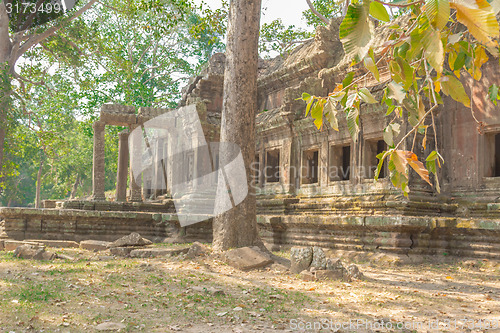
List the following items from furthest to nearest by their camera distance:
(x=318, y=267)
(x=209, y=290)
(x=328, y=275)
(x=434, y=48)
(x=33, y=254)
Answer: (x=33, y=254) < (x=318, y=267) < (x=328, y=275) < (x=209, y=290) < (x=434, y=48)

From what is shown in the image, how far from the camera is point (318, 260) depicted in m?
6.21

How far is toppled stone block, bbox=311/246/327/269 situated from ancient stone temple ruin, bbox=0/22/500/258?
83.2 inches

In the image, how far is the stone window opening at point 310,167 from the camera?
12805 millimetres

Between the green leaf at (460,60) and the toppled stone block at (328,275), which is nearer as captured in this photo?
the green leaf at (460,60)

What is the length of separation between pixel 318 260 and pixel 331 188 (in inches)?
214

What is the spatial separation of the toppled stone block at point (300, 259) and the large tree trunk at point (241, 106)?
1.28 m

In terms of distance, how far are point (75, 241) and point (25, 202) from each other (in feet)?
141

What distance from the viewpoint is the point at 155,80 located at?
26.9 metres

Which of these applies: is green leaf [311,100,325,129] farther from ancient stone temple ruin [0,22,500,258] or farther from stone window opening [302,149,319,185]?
stone window opening [302,149,319,185]

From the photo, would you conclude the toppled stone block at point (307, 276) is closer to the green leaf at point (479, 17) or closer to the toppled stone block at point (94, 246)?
the toppled stone block at point (94, 246)

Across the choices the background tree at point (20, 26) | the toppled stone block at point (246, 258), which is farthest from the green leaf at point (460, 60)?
the background tree at point (20, 26)

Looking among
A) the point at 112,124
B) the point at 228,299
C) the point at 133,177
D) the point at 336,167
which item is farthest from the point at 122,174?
the point at 228,299

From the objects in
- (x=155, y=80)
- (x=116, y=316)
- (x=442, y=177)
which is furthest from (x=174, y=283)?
(x=155, y=80)

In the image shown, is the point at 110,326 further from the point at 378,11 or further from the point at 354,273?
the point at 354,273
